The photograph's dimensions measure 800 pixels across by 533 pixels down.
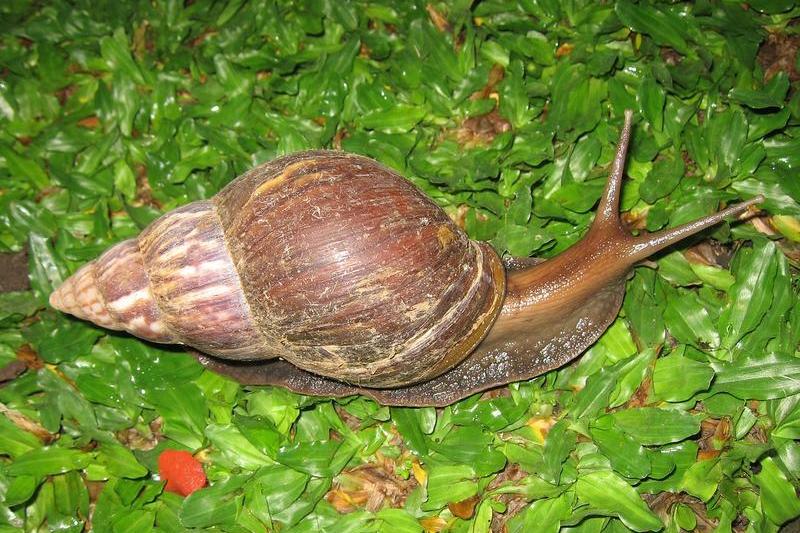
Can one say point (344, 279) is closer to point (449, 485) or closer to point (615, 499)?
point (449, 485)

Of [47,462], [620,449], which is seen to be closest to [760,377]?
[620,449]

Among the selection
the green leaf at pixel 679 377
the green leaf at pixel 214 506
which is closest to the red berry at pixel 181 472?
the green leaf at pixel 214 506

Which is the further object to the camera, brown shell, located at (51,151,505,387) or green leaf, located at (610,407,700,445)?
green leaf, located at (610,407,700,445)

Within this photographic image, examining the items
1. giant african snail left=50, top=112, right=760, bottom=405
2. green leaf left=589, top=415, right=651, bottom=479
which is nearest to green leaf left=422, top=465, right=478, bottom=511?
giant african snail left=50, top=112, right=760, bottom=405

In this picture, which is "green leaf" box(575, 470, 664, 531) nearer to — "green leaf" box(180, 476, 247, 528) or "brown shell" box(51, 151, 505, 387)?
"brown shell" box(51, 151, 505, 387)

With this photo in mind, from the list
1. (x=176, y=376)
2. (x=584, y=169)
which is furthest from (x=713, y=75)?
(x=176, y=376)

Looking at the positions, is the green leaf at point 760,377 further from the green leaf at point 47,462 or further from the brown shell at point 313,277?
the green leaf at point 47,462
